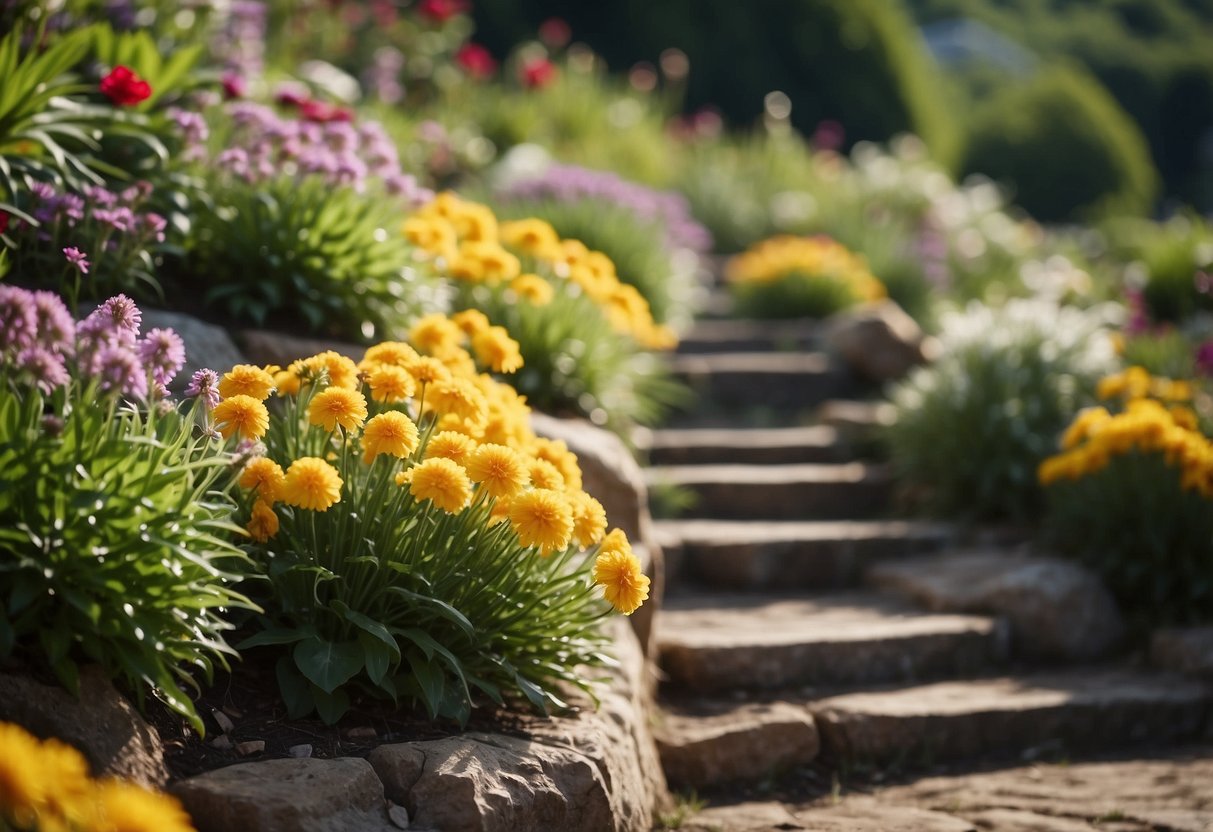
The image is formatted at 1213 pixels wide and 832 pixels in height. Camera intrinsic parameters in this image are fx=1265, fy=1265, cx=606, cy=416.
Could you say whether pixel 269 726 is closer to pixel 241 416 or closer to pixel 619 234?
pixel 241 416

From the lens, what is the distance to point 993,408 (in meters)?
6.27

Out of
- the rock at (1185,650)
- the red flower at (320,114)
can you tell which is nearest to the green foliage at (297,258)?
the red flower at (320,114)

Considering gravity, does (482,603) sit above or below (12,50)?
below

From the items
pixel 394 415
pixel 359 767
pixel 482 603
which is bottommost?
pixel 359 767

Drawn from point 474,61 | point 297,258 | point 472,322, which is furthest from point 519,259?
point 474,61

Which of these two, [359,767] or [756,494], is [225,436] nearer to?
[359,767]

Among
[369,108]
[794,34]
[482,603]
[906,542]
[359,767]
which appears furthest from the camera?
[794,34]

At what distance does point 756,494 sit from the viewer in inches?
253

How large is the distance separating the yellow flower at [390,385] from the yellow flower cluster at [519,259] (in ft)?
5.41

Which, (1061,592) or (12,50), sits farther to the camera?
(1061,592)

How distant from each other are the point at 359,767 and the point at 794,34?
13761 millimetres

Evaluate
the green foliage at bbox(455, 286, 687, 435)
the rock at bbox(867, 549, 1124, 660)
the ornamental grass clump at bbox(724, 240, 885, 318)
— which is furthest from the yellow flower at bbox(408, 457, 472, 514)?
the ornamental grass clump at bbox(724, 240, 885, 318)

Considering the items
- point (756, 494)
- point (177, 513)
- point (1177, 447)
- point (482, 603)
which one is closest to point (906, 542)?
point (756, 494)

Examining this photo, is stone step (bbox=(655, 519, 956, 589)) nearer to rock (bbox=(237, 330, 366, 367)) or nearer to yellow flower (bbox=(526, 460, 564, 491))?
rock (bbox=(237, 330, 366, 367))
